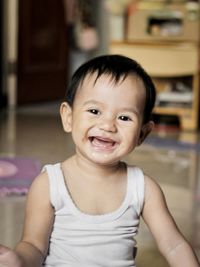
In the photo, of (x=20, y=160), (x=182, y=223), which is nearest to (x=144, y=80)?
(x=182, y=223)

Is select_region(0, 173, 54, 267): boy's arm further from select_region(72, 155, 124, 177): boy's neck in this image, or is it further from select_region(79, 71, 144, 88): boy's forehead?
select_region(79, 71, 144, 88): boy's forehead

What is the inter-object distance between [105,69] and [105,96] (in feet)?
0.16

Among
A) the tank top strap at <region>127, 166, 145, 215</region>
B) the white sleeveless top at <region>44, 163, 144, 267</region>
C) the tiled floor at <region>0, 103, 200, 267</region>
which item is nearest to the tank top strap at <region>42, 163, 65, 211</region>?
the white sleeveless top at <region>44, 163, 144, 267</region>

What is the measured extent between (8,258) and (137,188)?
272 millimetres

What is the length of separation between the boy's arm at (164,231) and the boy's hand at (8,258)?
0.84ft

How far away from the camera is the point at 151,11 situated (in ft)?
9.88

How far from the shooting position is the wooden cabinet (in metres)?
2.96

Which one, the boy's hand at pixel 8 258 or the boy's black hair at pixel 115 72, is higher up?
the boy's black hair at pixel 115 72

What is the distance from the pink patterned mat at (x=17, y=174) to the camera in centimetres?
176

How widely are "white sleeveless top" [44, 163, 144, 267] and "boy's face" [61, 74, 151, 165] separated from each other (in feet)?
0.26

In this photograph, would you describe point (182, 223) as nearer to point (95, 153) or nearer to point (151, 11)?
point (95, 153)

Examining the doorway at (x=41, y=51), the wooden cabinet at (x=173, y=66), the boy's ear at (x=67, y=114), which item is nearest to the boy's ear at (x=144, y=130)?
the boy's ear at (x=67, y=114)

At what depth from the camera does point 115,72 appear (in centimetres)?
99

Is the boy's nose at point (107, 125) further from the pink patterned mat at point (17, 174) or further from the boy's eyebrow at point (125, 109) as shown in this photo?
the pink patterned mat at point (17, 174)
